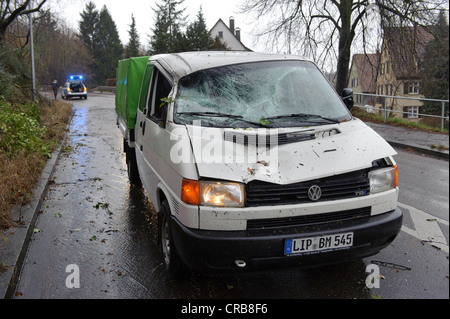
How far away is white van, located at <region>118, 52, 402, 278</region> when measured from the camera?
10.4ft

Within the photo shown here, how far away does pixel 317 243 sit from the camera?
3.21 metres

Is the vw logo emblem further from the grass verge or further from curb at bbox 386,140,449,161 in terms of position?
curb at bbox 386,140,449,161

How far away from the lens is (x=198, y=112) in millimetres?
3992

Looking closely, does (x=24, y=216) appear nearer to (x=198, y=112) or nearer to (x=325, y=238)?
(x=198, y=112)

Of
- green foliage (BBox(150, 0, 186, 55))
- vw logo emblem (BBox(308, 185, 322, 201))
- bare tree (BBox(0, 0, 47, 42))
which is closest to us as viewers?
vw logo emblem (BBox(308, 185, 322, 201))

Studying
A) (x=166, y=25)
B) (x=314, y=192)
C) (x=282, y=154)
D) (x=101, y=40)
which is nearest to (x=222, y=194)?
(x=282, y=154)

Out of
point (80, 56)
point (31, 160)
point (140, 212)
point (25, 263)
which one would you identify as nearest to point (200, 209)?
point (25, 263)

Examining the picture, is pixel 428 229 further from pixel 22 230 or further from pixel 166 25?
pixel 166 25

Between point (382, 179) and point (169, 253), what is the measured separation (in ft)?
6.49

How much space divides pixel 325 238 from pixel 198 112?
1.68 meters

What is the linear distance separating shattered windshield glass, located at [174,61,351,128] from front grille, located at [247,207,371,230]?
958mm

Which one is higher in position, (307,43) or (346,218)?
(307,43)

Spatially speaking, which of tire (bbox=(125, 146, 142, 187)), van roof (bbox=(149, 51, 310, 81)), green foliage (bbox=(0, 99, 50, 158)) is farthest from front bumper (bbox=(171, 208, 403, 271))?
green foliage (bbox=(0, 99, 50, 158))

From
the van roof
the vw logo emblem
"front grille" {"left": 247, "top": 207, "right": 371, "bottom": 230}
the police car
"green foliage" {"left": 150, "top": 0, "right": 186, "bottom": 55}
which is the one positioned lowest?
"front grille" {"left": 247, "top": 207, "right": 371, "bottom": 230}
